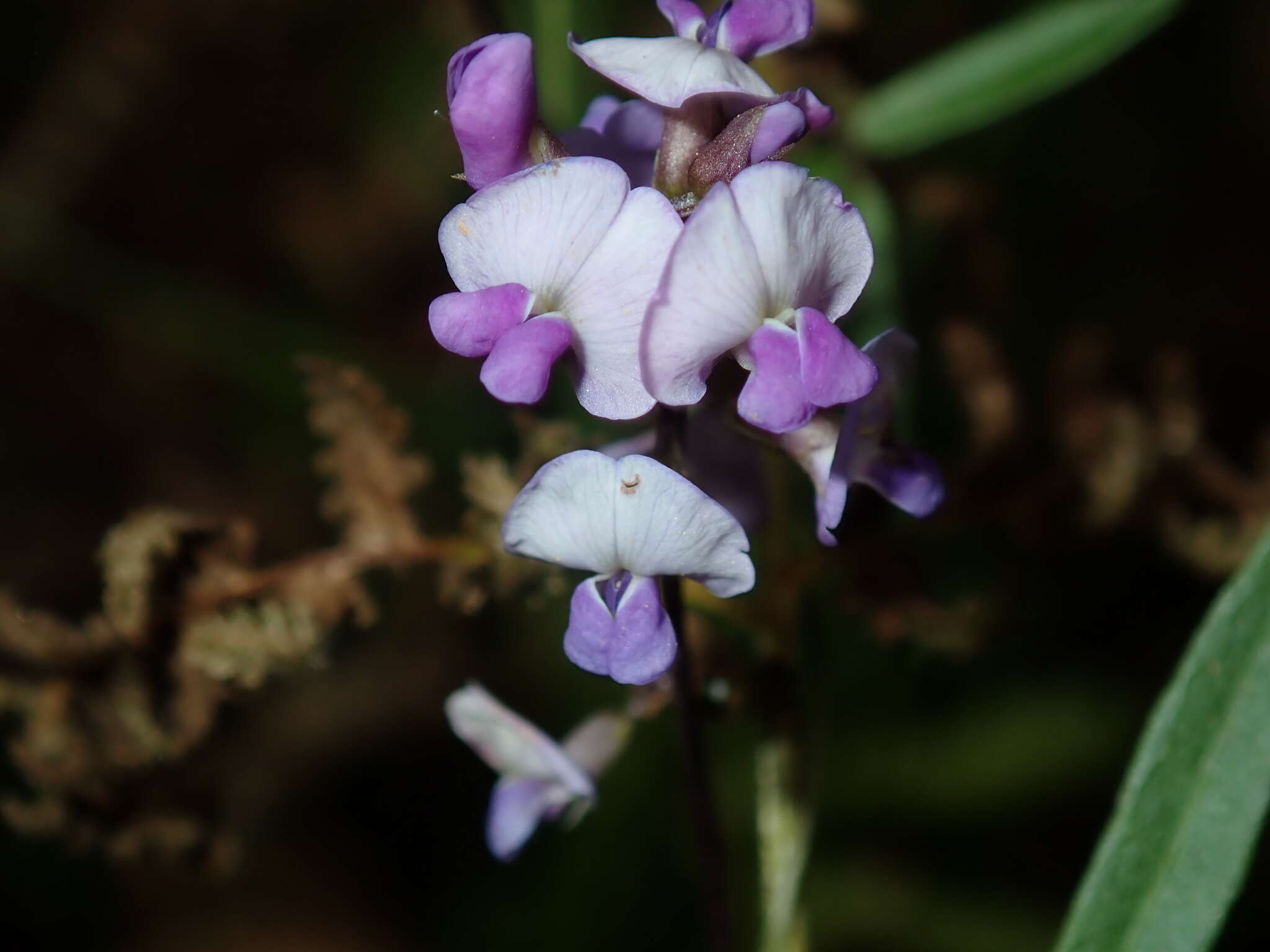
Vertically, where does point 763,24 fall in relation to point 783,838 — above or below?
above

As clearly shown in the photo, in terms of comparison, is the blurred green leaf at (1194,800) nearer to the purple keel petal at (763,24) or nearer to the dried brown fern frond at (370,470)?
the purple keel petal at (763,24)

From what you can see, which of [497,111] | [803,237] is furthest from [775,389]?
[497,111]

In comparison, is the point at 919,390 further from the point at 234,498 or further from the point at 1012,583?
the point at 234,498

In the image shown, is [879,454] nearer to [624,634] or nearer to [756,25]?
[624,634]

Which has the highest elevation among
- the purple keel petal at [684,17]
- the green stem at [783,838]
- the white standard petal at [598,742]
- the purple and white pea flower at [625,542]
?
the purple keel petal at [684,17]

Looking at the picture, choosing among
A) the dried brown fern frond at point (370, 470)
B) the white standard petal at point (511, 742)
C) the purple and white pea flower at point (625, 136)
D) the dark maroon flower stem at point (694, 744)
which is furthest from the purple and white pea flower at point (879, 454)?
the dried brown fern frond at point (370, 470)

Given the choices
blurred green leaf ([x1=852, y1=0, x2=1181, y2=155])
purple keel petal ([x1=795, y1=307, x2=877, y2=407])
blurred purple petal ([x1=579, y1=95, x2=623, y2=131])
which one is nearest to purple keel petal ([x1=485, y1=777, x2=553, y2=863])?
purple keel petal ([x1=795, y1=307, x2=877, y2=407])
